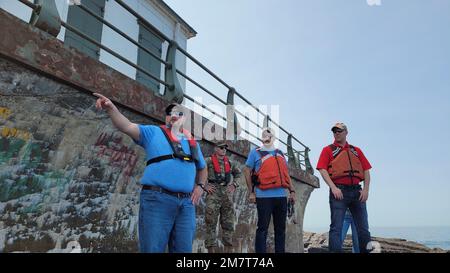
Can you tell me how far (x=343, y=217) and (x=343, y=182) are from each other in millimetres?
409

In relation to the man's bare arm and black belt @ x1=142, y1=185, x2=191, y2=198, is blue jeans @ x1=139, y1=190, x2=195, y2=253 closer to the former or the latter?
black belt @ x1=142, y1=185, x2=191, y2=198

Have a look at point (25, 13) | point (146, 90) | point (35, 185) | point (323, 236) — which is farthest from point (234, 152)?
point (323, 236)

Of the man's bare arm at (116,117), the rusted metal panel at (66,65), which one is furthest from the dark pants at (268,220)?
the man's bare arm at (116,117)

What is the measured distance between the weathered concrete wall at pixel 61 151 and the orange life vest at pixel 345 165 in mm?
Answer: 2337

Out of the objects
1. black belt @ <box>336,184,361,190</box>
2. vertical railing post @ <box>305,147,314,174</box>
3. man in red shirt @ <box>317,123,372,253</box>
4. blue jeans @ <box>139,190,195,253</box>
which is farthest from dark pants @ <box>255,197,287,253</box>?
vertical railing post @ <box>305,147,314,174</box>

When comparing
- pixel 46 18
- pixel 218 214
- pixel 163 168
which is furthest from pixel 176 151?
pixel 218 214

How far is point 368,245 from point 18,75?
4.06 m

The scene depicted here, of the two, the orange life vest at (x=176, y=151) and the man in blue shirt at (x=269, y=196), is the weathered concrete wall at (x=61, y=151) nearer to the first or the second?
the orange life vest at (x=176, y=151)

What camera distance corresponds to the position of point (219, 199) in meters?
5.20

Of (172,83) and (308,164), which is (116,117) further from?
(308,164)

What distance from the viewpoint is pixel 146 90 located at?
413 centimetres

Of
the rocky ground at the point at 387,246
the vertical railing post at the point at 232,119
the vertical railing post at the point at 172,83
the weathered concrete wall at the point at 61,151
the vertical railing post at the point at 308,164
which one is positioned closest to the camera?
the weathered concrete wall at the point at 61,151

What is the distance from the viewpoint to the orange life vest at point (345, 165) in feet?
13.0

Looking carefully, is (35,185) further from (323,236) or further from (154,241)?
(323,236)
